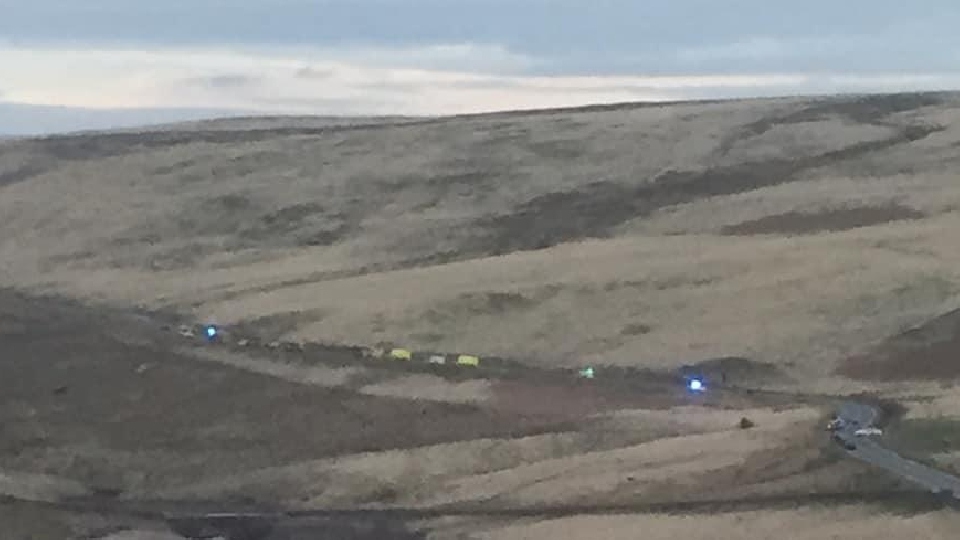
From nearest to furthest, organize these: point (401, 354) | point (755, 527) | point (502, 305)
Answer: point (755, 527)
point (401, 354)
point (502, 305)

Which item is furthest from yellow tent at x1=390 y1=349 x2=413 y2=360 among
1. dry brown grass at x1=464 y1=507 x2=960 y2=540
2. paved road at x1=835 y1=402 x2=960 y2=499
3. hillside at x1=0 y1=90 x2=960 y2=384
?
dry brown grass at x1=464 y1=507 x2=960 y2=540

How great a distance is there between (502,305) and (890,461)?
27.5 metres

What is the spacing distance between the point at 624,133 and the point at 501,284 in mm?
44452

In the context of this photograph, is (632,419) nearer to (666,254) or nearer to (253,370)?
(253,370)

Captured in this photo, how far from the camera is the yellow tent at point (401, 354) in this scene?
5103 centimetres

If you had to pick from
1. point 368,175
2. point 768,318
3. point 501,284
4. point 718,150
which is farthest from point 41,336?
point 718,150

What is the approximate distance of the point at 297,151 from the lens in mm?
109250

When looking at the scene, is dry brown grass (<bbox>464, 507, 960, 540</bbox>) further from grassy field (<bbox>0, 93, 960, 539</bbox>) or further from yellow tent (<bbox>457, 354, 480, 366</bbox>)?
yellow tent (<bbox>457, 354, 480, 366</bbox>)

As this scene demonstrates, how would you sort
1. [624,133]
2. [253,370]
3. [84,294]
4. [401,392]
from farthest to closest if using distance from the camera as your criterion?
[624,133]
[84,294]
[253,370]
[401,392]

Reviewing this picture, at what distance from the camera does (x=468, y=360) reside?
164ft

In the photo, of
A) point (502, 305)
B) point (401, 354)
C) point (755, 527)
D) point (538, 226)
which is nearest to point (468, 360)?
point (401, 354)

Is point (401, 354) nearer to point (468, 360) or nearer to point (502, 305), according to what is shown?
point (468, 360)

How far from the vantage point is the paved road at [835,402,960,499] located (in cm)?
2919

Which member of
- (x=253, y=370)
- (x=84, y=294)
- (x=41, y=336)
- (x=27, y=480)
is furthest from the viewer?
(x=84, y=294)
